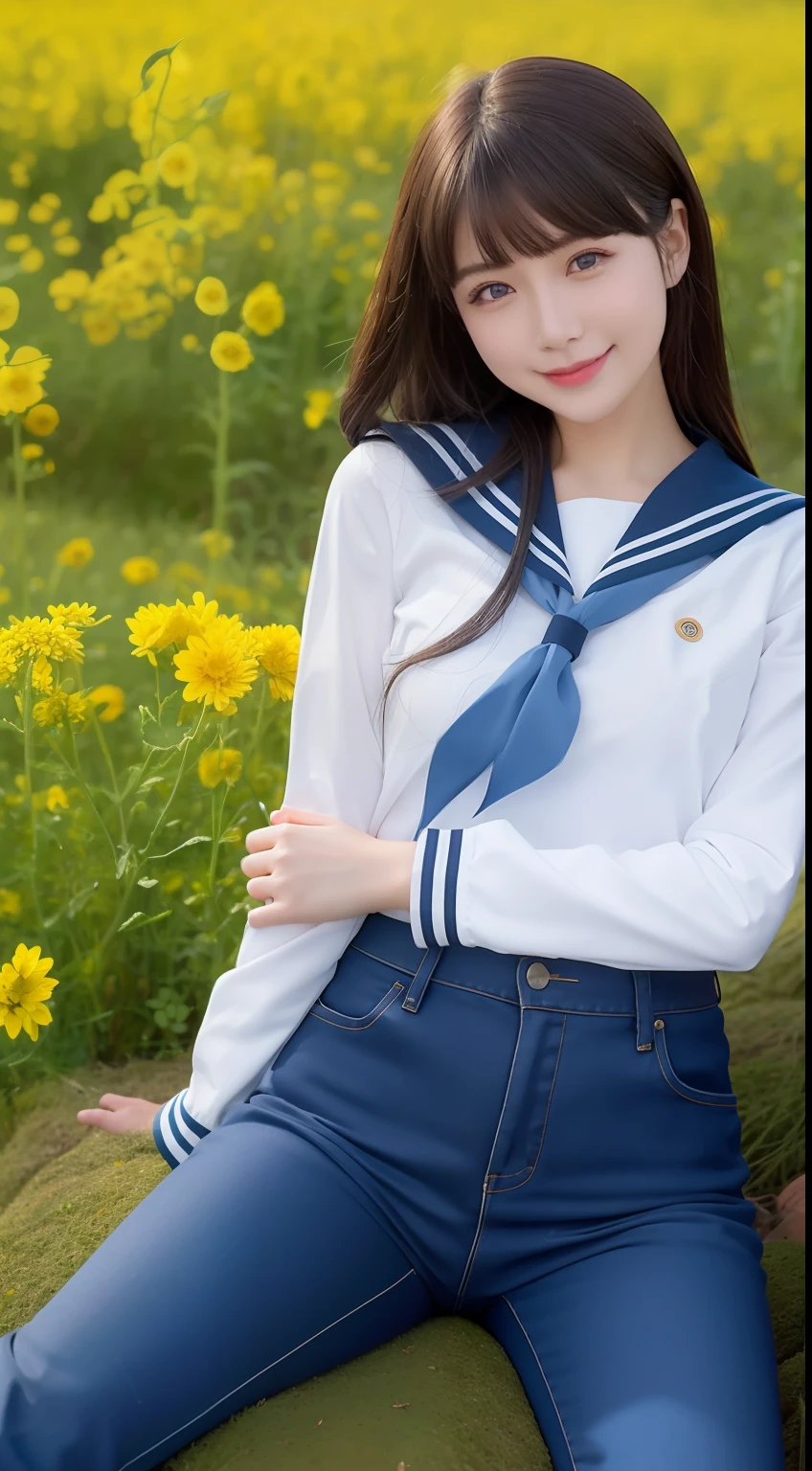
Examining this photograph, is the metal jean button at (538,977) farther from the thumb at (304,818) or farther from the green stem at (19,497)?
the green stem at (19,497)

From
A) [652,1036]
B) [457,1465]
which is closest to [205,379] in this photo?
[652,1036]

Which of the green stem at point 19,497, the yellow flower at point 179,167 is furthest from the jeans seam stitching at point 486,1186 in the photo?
the yellow flower at point 179,167

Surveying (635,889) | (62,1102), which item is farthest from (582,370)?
(62,1102)

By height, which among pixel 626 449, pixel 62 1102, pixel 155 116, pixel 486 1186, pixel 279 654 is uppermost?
pixel 155 116

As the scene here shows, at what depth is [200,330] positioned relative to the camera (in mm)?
2619

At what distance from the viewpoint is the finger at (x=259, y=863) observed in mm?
1224

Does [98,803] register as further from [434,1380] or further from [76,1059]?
[434,1380]

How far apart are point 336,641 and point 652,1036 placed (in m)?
0.46

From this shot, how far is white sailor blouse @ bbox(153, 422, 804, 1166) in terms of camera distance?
3.67ft

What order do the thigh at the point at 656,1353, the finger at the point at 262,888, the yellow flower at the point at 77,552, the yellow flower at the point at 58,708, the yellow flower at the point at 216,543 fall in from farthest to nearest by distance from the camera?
the yellow flower at the point at 216,543
the yellow flower at the point at 77,552
the yellow flower at the point at 58,708
the finger at the point at 262,888
the thigh at the point at 656,1353

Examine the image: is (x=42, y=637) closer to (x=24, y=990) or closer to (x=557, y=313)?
(x=24, y=990)

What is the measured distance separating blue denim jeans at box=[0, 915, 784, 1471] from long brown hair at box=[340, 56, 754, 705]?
0.34 m

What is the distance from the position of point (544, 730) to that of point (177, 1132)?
539mm

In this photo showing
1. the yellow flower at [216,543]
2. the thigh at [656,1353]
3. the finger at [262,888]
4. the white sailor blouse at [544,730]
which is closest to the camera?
the thigh at [656,1353]
